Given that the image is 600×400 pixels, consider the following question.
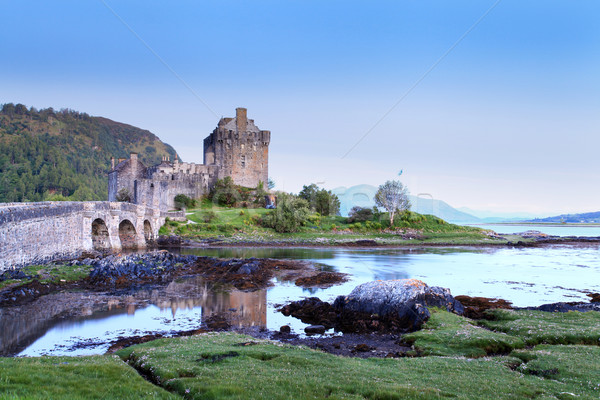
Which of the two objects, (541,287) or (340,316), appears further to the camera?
(541,287)

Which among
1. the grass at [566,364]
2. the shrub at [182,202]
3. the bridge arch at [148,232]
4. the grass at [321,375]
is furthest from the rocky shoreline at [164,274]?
the shrub at [182,202]

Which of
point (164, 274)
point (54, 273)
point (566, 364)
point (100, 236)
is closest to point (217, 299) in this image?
point (164, 274)

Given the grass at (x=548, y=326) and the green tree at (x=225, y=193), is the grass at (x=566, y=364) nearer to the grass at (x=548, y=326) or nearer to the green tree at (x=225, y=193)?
the grass at (x=548, y=326)

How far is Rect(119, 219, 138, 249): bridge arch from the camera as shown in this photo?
45.3 meters

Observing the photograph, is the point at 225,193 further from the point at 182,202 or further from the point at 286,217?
the point at 286,217

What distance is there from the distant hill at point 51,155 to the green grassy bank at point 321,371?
2879 inches

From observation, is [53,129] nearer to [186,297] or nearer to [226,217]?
[226,217]

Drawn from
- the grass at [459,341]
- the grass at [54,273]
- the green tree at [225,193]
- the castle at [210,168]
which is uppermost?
the castle at [210,168]

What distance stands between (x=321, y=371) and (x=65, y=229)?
90.5 feet

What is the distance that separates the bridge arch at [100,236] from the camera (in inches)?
1533

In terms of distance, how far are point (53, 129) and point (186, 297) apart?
18454cm

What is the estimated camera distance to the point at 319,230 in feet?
206

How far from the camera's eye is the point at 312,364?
35.0ft

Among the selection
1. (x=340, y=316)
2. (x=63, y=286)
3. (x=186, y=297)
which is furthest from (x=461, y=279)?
(x=63, y=286)
